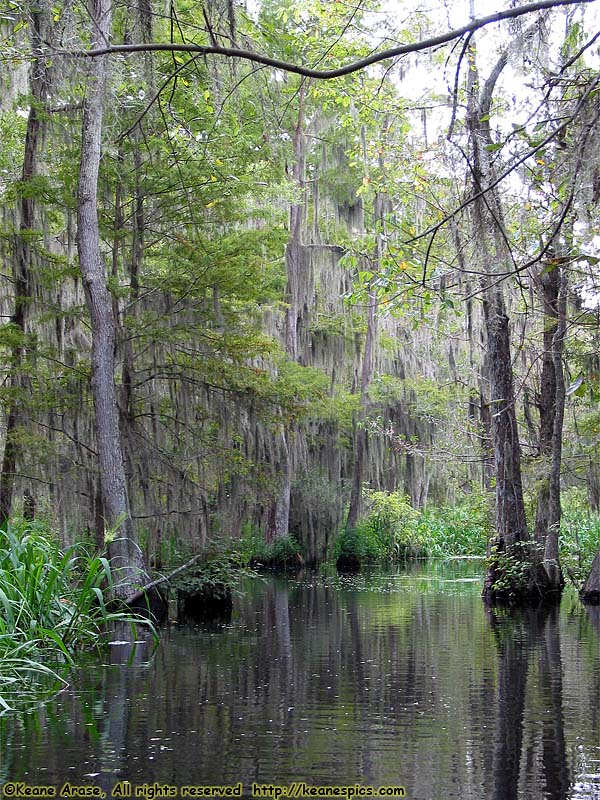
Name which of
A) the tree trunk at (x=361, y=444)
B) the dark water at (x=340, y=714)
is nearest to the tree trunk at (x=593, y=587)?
the dark water at (x=340, y=714)

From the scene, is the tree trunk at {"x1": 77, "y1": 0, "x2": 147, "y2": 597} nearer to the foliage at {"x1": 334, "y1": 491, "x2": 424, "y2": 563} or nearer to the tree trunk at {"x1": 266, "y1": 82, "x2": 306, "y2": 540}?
the tree trunk at {"x1": 266, "y1": 82, "x2": 306, "y2": 540}

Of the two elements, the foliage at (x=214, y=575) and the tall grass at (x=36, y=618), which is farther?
the foliage at (x=214, y=575)

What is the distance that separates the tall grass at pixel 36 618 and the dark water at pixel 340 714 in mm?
345

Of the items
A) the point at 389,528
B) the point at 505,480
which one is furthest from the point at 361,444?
the point at 505,480

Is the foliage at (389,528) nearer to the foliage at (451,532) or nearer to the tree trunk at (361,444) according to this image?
the tree trunk at (361,444)

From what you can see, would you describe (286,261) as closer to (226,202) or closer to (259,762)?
(226,202)

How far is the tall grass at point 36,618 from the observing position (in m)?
6.62

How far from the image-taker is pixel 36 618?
7.49m

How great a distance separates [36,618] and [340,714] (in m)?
2.94

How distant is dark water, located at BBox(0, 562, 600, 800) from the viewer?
14.0 ft

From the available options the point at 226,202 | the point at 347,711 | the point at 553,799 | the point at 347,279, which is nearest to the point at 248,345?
the point at 226,202

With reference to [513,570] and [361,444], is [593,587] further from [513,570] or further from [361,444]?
[361,444]

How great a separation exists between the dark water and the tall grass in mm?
345

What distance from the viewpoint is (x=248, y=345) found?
1277 centimetres
